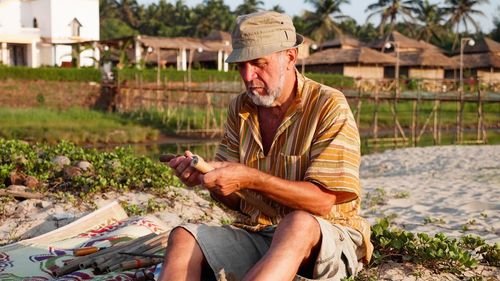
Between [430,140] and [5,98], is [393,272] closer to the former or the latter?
[430,140]

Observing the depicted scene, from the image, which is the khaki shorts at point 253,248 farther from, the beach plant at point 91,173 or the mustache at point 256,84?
the beach plant at point 91,173

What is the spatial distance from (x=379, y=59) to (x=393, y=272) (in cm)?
3144

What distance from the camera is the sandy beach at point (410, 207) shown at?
5.11 metres

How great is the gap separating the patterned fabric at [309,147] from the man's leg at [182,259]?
35cm

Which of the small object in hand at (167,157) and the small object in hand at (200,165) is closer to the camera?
the small object in hand at (200,165)

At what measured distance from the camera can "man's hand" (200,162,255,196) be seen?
8.54 ft

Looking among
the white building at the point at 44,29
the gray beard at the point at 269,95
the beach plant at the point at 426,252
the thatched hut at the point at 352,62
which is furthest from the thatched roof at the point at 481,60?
the gray beard at the point at 269,95

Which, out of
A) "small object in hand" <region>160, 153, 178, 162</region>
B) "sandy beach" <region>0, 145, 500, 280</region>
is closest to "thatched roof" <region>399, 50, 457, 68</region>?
"sandy beach" <region>0, 145, 500, 280</region>

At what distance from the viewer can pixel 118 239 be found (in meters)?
4.06

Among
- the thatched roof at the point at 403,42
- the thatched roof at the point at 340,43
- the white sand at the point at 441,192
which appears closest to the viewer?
the white sand at the point at 441,192

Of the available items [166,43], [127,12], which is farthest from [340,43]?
[127,12]

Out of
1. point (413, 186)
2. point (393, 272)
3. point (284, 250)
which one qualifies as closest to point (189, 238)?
point (284, 250)

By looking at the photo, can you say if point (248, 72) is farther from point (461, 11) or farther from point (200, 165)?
point (461, 11)

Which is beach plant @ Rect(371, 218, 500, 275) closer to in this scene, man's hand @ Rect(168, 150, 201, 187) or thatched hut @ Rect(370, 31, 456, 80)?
man's hand @ Rect(168, 150, 201, 187)
